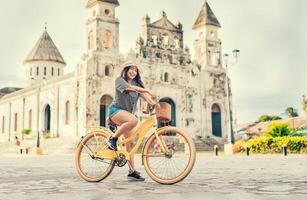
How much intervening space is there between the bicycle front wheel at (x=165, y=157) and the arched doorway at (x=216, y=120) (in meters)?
37.9

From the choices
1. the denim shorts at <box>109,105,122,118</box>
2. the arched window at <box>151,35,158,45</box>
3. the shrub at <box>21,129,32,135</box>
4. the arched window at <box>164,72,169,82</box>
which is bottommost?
the denim shorts at <box>109,105,122,118</box>

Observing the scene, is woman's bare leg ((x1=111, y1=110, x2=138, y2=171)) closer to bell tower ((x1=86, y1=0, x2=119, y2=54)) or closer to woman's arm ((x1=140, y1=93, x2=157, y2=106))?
woman's arm ((x1=140, y1=93, x2=157, y2=106))

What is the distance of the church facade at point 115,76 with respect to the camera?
115 ft

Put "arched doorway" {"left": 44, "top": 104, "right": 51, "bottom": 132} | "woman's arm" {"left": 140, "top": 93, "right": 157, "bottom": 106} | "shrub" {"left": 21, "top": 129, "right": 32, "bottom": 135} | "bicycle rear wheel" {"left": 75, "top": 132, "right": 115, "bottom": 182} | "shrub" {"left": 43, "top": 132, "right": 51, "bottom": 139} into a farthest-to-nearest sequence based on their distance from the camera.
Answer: "arched doorway" {"left": 44, "top": 104, "right": 51, "bottom": 132} < "shrub" {"left": 21, "top": 129, "right": 32, "bottom": 135} < "shrub" {"left": 43, "top": 132, "right": 51, "bottom": 139} < "bicycle rear wheel" {"left": 75, "top": 132, "right": 115, "bottom": 182} < "woman's arm" {"left": 140, "top": 93, "right": 157, "bottom": 106}

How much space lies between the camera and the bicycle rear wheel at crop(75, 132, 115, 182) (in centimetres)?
554

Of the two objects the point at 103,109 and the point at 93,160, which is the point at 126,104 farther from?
the point at 103,109

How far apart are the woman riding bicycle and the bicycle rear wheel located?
0.95 ft

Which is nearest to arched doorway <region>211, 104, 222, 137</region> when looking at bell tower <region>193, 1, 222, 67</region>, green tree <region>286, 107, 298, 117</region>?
bell tower <region>193, 1, 222, 67</region>

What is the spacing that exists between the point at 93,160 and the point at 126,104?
3.40 ft

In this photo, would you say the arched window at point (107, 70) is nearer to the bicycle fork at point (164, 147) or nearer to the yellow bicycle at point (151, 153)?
the yellow bicycle at point (151, 153)

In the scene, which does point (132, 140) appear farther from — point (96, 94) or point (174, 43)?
point (174, 43)

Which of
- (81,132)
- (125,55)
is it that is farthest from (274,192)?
(125,55)

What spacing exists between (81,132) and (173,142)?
1174 inches

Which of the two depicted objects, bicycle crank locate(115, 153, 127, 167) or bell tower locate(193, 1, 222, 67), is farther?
bell tower locate(193, 1, 222, 67)
